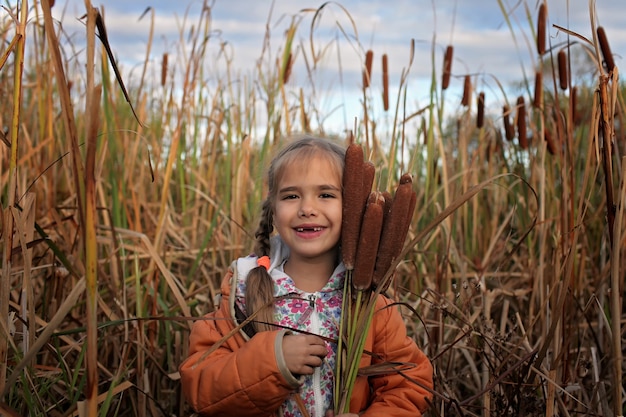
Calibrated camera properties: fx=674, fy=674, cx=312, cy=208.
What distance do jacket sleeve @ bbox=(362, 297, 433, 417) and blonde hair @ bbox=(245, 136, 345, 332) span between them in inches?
10.4

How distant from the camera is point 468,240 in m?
2.86

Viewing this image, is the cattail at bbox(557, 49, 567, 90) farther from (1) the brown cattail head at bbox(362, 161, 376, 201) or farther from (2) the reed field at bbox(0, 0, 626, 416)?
(1) the brown cattail head at bbox(362, 161, 376, 201)

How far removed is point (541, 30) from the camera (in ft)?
6.57

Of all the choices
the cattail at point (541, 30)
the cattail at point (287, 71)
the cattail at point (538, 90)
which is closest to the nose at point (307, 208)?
the cattail at point (541, 30)

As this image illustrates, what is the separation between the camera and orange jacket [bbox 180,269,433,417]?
1411 millimetres

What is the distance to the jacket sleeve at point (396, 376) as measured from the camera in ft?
5.03

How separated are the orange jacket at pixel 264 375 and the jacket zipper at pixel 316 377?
79 mm

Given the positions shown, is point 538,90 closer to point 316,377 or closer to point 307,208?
point 307,208

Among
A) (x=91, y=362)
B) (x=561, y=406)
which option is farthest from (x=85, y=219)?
(x=561, y=406)

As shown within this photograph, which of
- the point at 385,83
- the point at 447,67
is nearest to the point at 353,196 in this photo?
the point at 385,83

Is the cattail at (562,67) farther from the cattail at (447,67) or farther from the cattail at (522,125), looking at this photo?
the cattail at (447,67)

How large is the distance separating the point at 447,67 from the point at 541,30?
26.6 inches

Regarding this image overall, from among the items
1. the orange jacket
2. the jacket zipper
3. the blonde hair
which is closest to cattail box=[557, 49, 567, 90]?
the blonde hair

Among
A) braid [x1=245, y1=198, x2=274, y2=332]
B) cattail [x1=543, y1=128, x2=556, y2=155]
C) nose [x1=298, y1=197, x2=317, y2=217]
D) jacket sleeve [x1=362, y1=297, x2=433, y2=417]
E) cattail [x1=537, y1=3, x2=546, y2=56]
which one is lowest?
jacket sleeve [x1=362, y1=297, x2=433, y2=417]
